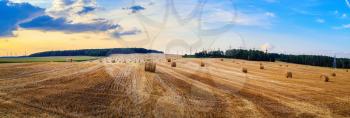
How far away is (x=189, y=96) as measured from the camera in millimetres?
16344

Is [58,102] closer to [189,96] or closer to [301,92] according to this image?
[189,96]

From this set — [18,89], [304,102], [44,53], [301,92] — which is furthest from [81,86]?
[44,53]

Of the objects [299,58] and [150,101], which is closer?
[150,101]

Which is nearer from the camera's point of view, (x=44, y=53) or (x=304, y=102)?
(x=304, y=102)

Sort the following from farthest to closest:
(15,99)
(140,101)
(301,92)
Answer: (301,92) → (140,101) → (15,99)

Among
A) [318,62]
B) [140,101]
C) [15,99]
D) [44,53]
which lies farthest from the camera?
[44,53]

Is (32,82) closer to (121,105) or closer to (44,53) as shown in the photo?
(121,105)

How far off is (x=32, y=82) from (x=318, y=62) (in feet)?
358

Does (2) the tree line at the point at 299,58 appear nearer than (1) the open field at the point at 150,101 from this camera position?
No

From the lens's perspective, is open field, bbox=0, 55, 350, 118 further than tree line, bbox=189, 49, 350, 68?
No

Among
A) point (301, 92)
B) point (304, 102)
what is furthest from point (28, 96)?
point (301, 92)

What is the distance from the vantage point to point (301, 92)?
20.6 meters

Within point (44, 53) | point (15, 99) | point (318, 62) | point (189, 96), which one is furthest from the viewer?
point (44, 53)

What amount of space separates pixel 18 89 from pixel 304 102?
1112cm
